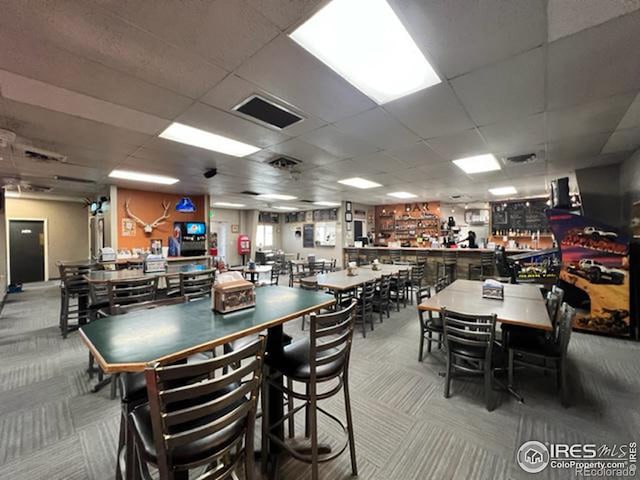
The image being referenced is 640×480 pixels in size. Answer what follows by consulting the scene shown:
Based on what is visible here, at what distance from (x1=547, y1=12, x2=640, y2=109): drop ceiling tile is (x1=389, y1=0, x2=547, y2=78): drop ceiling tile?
0.27m

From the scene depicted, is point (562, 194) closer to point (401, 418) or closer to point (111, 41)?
point (401, 418)

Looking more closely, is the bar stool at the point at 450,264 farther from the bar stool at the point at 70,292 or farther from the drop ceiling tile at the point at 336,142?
the bar stool at the point at 70,292

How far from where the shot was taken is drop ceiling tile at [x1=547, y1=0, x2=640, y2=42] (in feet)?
4.69

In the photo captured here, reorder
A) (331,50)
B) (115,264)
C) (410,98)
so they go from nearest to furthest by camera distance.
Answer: (331,50) → (410,98) → (115,264)

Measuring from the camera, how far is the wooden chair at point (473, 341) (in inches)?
88.7

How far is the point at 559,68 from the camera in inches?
77.9

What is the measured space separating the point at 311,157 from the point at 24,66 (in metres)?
3.04

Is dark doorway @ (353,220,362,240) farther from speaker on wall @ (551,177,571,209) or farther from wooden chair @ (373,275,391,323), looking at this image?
speaker on wall @ (551,177,571,209)

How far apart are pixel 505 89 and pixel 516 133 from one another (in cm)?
126

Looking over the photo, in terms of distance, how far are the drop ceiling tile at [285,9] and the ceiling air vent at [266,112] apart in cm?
92

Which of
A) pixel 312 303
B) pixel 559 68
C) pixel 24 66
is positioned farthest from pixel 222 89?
pixel 559 68

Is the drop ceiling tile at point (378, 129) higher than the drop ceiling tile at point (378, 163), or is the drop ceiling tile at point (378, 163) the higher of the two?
the drop ceiling tile at point (378, 163)

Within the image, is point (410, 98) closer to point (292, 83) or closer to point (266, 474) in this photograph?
point (292, 83)

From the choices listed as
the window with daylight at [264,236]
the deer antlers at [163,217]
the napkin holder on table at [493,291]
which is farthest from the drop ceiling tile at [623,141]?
the window with daylight at [264,236]
